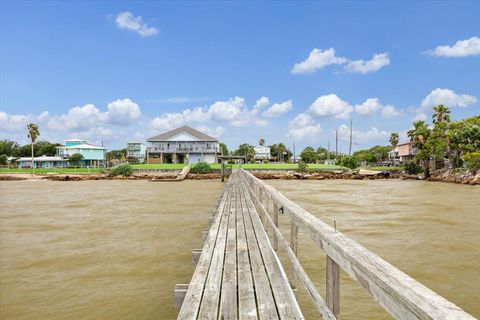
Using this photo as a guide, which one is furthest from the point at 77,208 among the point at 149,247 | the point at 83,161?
the point at 83,161

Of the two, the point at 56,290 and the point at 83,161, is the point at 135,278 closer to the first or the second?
the point at 56,290

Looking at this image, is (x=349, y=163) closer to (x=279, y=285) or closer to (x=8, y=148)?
(x=279, y=285)

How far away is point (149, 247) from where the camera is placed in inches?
372

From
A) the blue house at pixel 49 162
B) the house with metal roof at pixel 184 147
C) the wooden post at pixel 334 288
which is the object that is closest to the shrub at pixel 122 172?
the house with metal roof at pixel 184 147

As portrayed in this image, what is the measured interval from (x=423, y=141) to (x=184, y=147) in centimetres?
3972

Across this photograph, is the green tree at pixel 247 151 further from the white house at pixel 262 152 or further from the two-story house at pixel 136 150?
the two-story house at pixel 136 150

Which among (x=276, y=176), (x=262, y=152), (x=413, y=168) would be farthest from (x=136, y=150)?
(x=413, y=168)

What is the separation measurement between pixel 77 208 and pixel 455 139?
149ft

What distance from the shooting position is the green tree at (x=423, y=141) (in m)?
45.8

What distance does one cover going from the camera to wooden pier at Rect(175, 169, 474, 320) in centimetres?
151

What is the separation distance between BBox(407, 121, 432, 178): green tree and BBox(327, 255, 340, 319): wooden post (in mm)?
49474

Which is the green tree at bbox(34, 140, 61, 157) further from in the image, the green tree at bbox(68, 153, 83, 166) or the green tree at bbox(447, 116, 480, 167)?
the green tree at bbox(447, 116, 480, 167)

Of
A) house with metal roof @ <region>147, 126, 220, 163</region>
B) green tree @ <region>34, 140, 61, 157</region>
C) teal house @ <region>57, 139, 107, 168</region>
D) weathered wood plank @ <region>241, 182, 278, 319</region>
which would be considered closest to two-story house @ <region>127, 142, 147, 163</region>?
teal house @ <region>57, 139, 107, 168</region>

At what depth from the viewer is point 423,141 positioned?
4862cm
